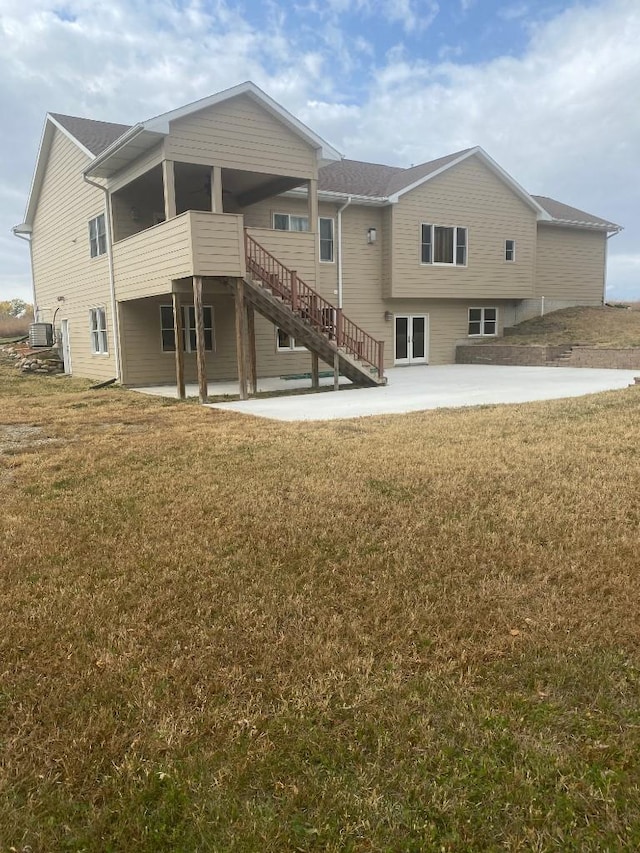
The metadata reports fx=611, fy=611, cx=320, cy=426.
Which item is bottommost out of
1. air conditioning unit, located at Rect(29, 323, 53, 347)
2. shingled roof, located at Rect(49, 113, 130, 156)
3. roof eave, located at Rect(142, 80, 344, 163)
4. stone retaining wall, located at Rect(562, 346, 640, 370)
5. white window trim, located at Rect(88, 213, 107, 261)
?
stone retaining wall, located at Rect(562, 346, 640, 370)

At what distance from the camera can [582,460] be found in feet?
19.6

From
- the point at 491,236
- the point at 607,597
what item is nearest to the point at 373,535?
the point at 607,597

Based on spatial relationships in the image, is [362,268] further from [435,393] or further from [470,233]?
[435,393]

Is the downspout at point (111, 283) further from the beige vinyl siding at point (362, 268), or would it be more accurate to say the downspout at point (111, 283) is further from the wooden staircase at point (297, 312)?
the beige vinyl siding at point (362, 268)

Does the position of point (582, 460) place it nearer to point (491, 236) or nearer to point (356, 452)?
point (356, 452)

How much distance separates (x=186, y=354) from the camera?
1630 centimetres

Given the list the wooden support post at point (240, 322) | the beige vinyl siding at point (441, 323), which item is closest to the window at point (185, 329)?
the wooden support post at point (240, 322)

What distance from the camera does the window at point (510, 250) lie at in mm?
21797

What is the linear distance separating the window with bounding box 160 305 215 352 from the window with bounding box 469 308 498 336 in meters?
10.1

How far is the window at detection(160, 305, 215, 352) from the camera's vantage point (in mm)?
16172

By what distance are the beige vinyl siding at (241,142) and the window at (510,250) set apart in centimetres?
1053

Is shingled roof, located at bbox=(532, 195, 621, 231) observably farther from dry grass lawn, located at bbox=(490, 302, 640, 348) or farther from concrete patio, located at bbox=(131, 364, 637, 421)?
concrete patio, located at bbox=(131, 364, 637, 421)

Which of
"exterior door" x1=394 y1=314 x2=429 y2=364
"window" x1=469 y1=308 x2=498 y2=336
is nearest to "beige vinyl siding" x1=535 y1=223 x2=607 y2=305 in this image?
"window" x1=469 y1=308 x2=498 y2=336

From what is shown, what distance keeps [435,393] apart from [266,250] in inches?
187
